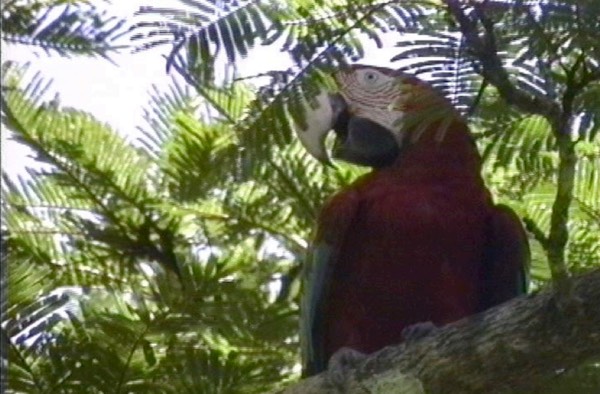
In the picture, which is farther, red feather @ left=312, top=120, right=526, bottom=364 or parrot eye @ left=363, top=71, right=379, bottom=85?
red feather @ left=312, top=120, right=526, bottom=364

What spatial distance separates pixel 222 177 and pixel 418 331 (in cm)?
19

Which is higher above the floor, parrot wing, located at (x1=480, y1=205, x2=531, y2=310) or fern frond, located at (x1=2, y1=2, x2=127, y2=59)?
fern frond, located at (x1=2, y1=2, x2=127, y2=59)

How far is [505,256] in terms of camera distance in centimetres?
110

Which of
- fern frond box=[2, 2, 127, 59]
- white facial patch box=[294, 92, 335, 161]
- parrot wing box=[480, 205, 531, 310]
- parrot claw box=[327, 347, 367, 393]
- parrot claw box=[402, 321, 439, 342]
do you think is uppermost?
fern frond box=[2, 2, 127, 59]

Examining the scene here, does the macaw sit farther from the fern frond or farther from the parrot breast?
the fern frond

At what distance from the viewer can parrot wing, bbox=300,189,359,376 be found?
1.09 m

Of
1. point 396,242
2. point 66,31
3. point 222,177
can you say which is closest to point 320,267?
point 396,242

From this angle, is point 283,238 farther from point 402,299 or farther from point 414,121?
point 414,121

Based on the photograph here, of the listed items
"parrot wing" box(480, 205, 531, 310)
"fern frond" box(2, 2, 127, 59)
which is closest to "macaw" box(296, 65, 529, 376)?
"parrot wing" box(480, 205, 531, 310)

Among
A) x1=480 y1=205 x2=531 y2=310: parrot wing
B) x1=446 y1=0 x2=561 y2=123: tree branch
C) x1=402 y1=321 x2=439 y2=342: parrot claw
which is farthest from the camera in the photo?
x1=480 y1=205 x2=531 y2=310: parrot wing

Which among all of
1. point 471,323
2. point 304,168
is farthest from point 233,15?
point 304,168

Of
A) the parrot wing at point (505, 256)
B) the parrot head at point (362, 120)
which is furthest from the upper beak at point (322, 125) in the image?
the parrot wing at point (505, 256)

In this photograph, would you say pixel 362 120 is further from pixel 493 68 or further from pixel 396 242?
pixel 493 68

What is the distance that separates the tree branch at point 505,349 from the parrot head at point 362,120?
0.48ft
